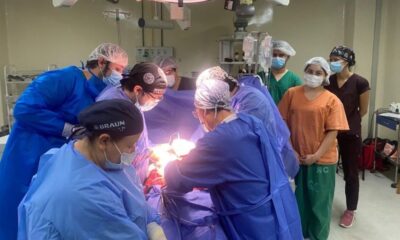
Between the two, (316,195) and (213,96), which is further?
(316,195)

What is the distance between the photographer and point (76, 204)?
87 centimetres

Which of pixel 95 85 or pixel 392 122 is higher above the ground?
pixel 95 85

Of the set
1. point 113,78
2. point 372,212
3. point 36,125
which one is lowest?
point 372,212

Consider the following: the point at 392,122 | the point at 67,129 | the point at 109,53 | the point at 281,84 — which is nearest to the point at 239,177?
the point at 67,129

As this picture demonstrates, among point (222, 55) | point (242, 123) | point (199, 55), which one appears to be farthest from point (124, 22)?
point (242, 123)

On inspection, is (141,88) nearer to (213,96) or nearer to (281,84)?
(213,96)

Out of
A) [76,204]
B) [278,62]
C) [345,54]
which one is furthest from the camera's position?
[278,62]

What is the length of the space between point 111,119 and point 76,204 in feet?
0.78

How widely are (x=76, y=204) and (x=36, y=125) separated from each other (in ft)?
3.57

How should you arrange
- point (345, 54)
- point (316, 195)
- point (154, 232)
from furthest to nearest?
point (345, 54) < point (316, 195) < point (154, 232)

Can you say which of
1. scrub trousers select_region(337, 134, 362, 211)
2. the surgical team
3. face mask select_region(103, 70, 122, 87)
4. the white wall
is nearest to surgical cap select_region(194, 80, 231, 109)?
the surgical team

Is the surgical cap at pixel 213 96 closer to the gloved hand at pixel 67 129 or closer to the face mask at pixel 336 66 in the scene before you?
the gloved hand at pixel 67 129

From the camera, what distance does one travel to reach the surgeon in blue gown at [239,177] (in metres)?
1.29

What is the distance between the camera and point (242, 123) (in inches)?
53.6
